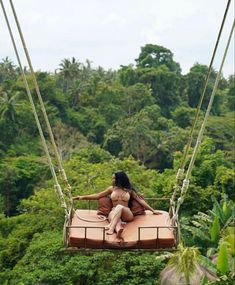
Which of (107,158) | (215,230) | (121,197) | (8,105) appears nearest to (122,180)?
(121,197)

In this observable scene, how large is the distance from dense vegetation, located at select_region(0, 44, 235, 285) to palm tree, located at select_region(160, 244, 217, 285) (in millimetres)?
405

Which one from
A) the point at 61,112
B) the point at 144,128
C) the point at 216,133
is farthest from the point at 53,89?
the point at 216,133

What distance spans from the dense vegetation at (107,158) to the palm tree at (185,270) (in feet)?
1.33

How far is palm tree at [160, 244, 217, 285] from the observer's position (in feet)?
33.3

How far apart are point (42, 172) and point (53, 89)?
8.99 metres

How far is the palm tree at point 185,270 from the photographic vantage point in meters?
10.2

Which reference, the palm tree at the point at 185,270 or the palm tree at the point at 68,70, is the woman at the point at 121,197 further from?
the palm tree at the point at 68,70

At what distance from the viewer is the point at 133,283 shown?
1162 cm

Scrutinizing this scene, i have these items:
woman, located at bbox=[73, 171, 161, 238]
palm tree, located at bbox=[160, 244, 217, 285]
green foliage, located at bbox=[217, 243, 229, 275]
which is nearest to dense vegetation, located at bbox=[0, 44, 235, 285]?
green foliage, located at bbox=[217, 243, 229, 275]

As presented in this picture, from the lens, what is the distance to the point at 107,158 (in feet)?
77.1

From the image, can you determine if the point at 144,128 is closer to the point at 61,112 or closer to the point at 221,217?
the point at 61,112

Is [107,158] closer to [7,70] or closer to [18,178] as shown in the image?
[18,178]

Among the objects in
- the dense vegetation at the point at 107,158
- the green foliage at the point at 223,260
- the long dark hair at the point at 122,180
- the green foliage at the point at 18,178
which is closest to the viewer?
the long dark hair at the point at 122,180

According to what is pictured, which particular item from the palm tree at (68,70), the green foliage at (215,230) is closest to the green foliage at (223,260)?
the green foliage at (215,230)
